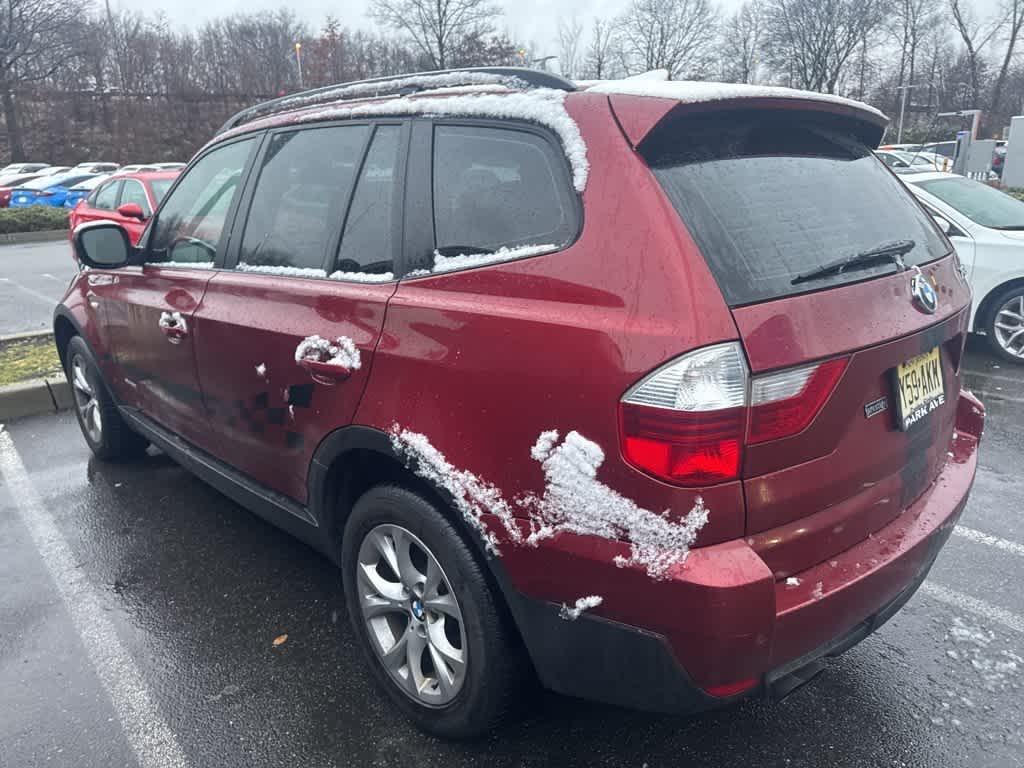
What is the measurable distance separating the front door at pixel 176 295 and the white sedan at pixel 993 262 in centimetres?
571

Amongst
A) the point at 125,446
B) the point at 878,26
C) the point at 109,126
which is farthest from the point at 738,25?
the point at 125,446

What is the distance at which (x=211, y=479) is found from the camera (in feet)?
10.8

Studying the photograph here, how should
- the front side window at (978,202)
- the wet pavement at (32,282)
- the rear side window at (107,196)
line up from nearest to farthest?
the front side window at (978,202)
the wet pavement at (32,282)
the rear side window at (107,196)

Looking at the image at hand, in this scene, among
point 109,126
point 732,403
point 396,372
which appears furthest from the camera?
point 109,126

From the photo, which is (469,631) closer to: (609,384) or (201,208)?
(609,384)

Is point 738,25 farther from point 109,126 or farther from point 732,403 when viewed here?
point 732,403

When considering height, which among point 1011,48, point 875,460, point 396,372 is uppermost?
point 1011,48

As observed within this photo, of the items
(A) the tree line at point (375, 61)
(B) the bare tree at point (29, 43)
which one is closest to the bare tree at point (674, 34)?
(A) the tree line at point (375, 61)

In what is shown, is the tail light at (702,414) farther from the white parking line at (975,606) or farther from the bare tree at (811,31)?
the bare tree at (811,31)

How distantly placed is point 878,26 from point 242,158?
62.8m

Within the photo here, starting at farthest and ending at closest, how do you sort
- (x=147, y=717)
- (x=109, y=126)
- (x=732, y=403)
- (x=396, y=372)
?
(x=109, y=126) < (x=147, y=717) < (x=396, y=372) < (x=732, y=403)

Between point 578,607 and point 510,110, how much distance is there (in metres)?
1.31

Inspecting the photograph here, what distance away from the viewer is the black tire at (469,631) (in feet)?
6.75

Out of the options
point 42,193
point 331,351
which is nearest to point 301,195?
point 331,351
